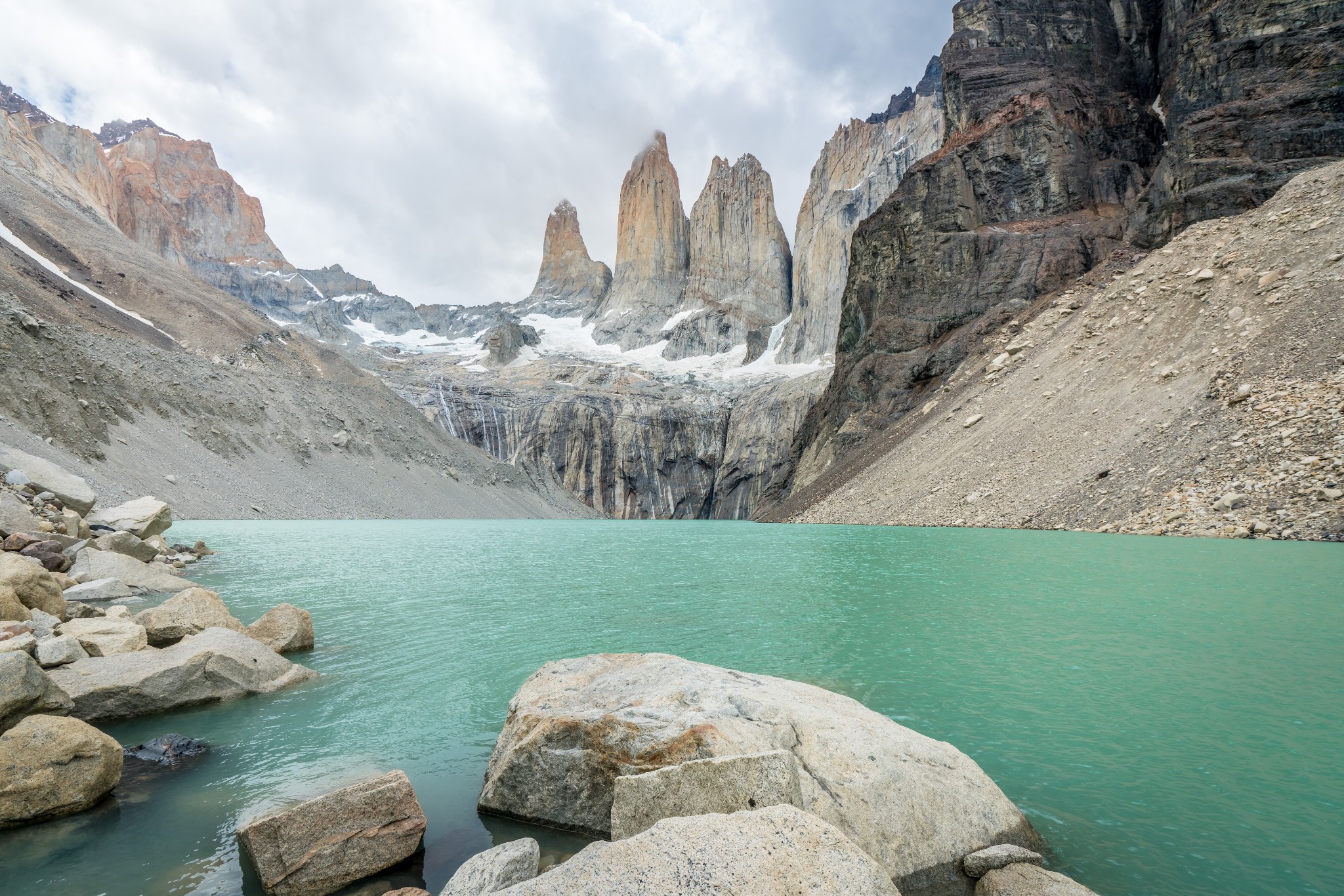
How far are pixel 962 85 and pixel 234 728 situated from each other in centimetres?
6921

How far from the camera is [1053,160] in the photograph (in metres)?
50.6

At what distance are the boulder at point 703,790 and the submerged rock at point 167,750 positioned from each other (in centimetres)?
433

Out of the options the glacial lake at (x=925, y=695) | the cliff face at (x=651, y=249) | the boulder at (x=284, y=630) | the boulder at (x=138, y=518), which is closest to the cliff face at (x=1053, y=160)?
the glacial lake at (x=925, y=695)

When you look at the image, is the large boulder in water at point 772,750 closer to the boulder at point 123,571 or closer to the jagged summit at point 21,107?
the boulder at point 123,571

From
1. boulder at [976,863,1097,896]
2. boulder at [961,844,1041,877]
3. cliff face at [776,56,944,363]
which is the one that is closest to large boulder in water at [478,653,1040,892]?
boulder at [961,844,1041,877]

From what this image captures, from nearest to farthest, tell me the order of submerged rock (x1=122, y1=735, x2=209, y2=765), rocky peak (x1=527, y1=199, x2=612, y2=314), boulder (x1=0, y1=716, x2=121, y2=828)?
→ 1. boulder (x1=0, y1=716, x2=121, y2=828)
2. submerged rock (x1=122, y1=735, x2=209, y2=765)
3. rocky peak (x1=527, y1=199, x2=612, y2=314)

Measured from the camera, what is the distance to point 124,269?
7225 cm

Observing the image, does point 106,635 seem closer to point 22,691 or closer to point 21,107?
point 22,691

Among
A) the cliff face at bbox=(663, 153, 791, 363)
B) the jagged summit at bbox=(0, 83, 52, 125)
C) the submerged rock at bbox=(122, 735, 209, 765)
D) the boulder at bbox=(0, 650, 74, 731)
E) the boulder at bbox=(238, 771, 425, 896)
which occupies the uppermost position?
the jagged summit at bbox=(0, 83, 52, 125)

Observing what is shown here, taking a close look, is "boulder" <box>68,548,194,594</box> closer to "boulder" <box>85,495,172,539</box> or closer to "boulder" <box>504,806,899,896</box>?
"boulder" <box>85,495,172,539</box>

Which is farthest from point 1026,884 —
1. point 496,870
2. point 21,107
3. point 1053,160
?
point 21,107

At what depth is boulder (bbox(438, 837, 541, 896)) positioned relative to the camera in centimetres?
354

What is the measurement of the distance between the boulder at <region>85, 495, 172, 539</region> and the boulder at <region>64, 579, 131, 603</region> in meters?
5.12

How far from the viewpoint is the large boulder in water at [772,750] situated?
13.0 ft
